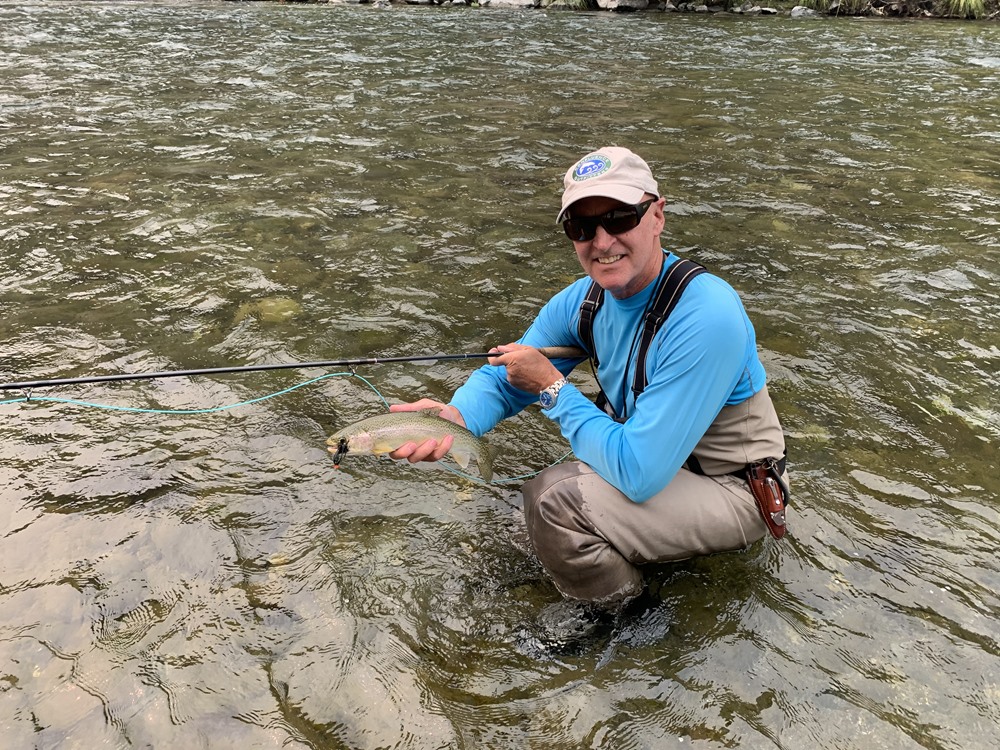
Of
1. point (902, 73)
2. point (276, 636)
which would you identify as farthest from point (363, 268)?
point (902, 73)

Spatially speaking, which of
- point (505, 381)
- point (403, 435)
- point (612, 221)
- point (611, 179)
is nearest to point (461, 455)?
point (403, 435)

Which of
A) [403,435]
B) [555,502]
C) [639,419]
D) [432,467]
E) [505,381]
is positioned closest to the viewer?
[639,419]

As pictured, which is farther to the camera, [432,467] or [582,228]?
[432,467]

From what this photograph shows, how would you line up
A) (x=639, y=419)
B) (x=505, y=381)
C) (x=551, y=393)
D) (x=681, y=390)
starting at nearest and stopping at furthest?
(x=681, y=390) < (x=639, y=419) < (x=551, y=393) < (x=505, y=381)

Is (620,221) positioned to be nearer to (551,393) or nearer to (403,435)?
(551,393)

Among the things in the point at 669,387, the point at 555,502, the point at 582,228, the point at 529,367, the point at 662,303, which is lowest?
the point at 555,502

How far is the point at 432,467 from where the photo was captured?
4.86 meters

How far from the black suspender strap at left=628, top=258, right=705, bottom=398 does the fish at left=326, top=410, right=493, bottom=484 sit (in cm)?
106

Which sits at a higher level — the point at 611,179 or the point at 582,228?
the point at 611,179

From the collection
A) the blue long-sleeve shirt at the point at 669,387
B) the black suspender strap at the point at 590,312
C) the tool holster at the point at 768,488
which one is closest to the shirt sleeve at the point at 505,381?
the black suspender strap at the point at 590,312

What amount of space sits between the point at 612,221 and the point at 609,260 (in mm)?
193

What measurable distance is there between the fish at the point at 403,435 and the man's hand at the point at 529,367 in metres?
0.47

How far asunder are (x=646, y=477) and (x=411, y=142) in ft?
32.6

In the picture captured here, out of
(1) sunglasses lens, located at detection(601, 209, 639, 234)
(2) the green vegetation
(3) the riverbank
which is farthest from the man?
(2) the green vegetation
